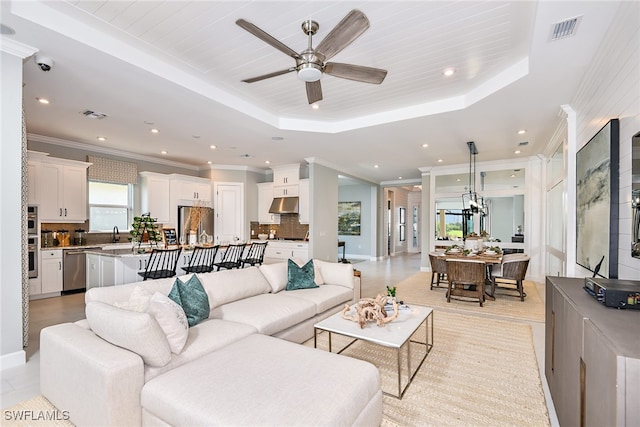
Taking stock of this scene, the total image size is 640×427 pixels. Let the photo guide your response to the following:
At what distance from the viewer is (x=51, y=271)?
5227 millimetres

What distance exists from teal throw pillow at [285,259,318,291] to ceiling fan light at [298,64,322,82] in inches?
91.9

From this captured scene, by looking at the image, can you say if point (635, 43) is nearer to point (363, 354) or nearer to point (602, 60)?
point (602, 60)

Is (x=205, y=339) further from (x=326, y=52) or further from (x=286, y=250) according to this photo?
(x=286, y=250)

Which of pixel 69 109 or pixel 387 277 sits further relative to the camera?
pixel 387 277

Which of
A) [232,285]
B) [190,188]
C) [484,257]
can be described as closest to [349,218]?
[190,188]

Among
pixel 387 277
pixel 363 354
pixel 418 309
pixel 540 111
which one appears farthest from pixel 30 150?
pixel 540 111

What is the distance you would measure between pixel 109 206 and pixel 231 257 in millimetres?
3030

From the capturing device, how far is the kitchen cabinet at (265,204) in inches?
314

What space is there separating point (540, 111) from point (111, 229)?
25.8 feet

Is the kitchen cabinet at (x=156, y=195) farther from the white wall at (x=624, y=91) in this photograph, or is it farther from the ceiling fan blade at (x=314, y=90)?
the white wall at (x=624, y=91)

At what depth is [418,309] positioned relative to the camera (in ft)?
9.99

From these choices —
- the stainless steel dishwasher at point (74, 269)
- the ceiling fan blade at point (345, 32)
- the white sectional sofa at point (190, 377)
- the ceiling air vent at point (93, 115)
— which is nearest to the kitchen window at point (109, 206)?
the stainless steel dishwasher at point (74, 269)

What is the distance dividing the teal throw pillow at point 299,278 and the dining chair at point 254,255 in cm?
187

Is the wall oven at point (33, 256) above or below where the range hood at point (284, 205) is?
below
